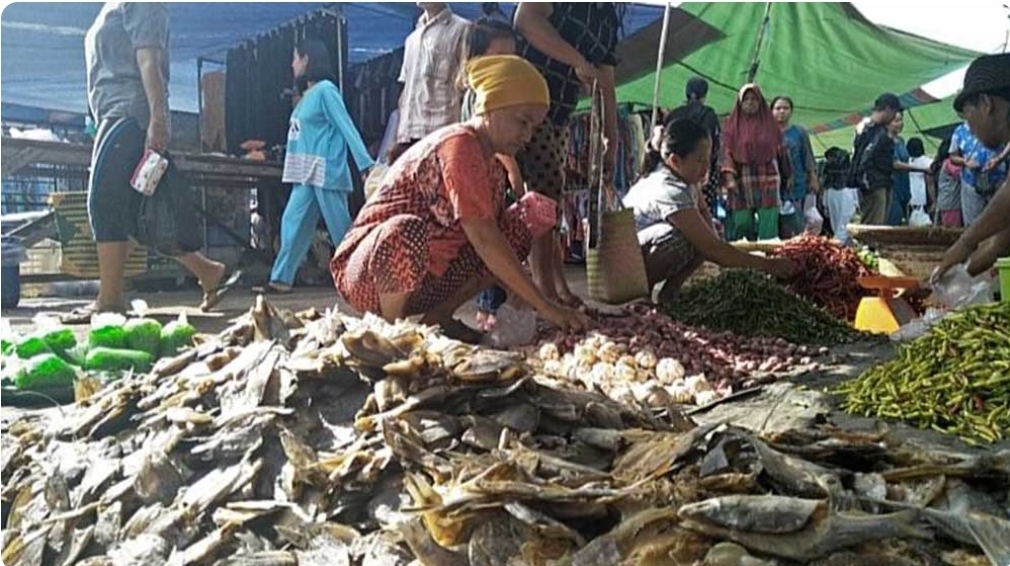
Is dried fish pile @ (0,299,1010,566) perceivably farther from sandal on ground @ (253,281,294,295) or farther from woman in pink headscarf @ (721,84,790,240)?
woman in pink headscarf @ (721,84,790,240)

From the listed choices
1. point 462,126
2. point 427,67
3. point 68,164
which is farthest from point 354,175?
point 462,126

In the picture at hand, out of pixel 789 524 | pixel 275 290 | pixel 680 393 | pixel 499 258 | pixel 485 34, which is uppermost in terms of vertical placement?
pixel 485 34

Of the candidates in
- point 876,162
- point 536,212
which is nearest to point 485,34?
point 536,212

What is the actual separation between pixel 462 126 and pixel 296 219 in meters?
2.28

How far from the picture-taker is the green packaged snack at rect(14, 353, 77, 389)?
289 centimetres

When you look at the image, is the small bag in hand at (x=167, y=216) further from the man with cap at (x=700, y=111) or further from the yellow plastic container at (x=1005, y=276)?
the yellow plastic container at (x=1005, y=276)

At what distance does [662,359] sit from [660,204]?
1271 mm

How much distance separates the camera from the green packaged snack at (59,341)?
124 inches

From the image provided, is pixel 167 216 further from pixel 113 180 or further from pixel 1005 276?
pixel 1005 276

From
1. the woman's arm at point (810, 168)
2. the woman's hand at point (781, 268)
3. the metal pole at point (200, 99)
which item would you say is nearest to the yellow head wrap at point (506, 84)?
the woman's hand at point (781, 268)

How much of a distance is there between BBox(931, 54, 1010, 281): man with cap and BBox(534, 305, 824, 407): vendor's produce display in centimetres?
82

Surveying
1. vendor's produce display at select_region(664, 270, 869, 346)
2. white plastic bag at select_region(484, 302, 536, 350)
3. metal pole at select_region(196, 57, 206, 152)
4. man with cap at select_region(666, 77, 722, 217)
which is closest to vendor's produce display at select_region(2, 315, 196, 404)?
white plastic bag at select_region(484, 302, 536, 350)

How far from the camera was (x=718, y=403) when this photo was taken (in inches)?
98.9

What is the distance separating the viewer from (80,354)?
125 inches
